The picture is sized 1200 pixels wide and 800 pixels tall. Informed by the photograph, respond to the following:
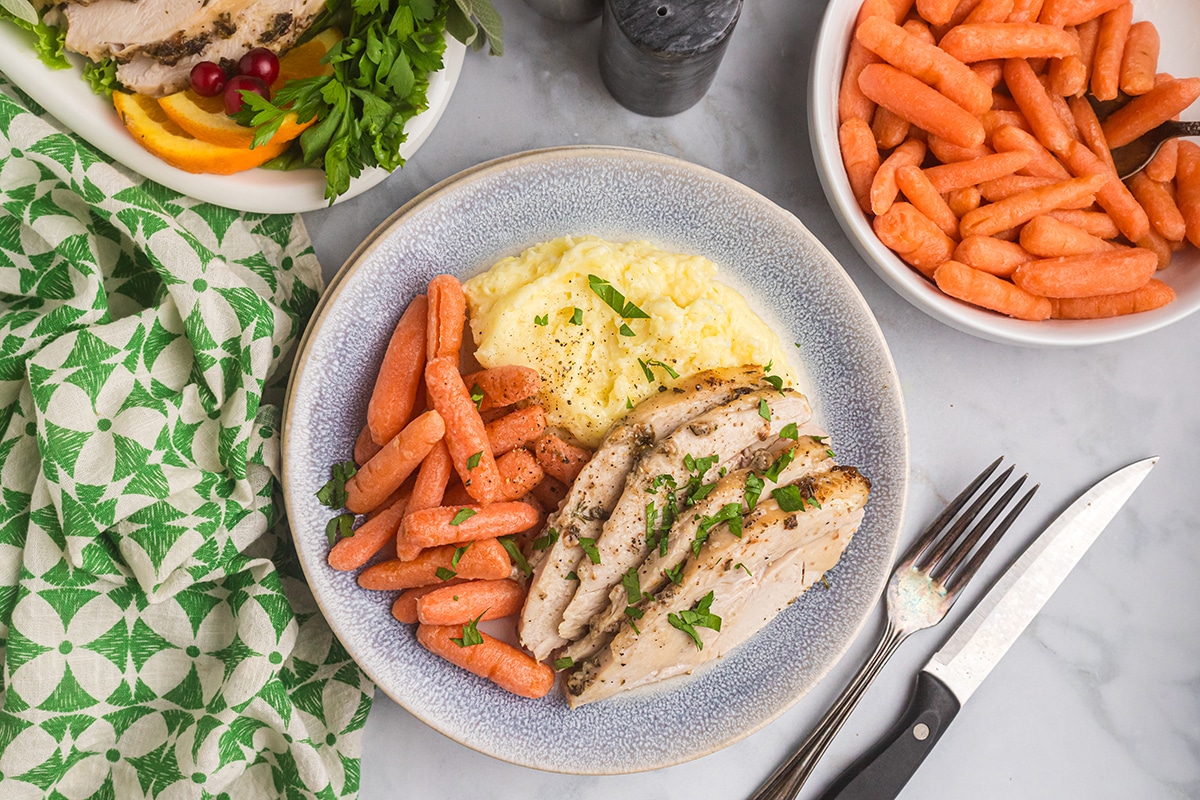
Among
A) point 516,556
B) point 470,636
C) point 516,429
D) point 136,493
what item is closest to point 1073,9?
point 516,429

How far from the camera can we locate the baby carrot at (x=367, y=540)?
2621 millimetres

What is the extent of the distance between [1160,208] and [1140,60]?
504 millimetres

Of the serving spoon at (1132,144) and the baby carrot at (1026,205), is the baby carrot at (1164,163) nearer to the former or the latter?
the serving spoon at (1132,144)

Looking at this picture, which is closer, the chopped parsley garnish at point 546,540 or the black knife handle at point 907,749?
the chopped parsley garnish at point 546,540

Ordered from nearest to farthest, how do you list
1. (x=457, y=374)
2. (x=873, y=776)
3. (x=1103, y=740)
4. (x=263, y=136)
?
(x=263, y=136), (x=457, y=374), (x=873, y=776), (x=1103, y=740)

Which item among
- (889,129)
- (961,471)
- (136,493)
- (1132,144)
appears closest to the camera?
(136,493)

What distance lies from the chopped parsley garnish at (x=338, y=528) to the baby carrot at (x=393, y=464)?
0.04m

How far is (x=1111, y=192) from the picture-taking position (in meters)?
2.79

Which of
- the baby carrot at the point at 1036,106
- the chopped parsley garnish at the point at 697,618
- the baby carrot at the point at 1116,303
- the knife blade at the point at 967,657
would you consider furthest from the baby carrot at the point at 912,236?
the chopped parsley garnish at the point at 697,618

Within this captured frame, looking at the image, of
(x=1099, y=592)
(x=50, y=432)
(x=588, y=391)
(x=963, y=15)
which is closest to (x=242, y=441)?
(x=50, y=432)

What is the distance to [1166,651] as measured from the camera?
325cm

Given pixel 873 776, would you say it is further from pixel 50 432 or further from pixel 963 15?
pixel 50 432

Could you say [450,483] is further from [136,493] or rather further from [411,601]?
[136,493]

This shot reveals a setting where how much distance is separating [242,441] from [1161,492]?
3.45 metres
